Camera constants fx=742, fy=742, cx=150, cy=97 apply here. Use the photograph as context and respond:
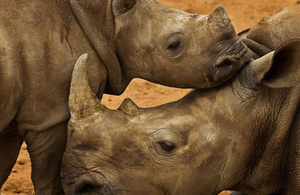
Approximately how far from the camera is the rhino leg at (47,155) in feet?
14.8

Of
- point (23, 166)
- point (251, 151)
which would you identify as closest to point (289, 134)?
point (251, 151)

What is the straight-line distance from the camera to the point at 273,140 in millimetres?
4629

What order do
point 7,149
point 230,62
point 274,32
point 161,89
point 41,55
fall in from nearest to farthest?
1. point 41,55
2. point 230,62
3. point 274,32
4. point 7,149
5. point 161,89


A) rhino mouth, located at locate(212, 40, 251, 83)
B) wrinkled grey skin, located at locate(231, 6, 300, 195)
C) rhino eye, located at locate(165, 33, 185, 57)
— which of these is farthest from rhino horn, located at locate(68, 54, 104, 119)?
wrinkled grey skin, located at locate(231, 6, 300, 195)

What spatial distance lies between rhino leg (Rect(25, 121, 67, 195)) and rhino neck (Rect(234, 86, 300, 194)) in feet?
3.76

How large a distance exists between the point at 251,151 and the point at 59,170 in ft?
3.98

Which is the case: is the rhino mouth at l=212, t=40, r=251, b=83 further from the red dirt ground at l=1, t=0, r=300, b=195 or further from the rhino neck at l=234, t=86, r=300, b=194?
the red dirt ground at l=1, t=0, r=300, b=195

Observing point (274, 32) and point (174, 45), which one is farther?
point (274, 32)

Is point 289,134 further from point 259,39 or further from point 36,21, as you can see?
point 36,21

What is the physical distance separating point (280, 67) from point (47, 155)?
1.53m

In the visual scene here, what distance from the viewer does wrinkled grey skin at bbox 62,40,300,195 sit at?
4398mm

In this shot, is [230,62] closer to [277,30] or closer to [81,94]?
[277,30]

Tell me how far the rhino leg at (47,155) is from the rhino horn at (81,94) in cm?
20

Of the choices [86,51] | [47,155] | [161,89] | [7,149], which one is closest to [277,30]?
[86,51]
